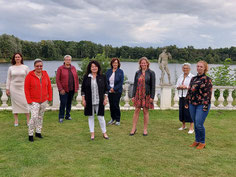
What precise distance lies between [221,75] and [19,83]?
8115 mm

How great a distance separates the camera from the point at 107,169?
9.96 ft

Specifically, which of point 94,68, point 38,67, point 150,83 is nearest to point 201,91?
point 150,83

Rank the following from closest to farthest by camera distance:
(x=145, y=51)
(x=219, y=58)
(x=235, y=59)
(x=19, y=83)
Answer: (x=19, y=83) → (x=219, y=58) → (x=235, y=59) → (x=145, y=51)

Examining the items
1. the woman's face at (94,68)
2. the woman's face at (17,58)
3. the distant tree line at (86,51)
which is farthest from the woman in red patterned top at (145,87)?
the distant tree line at (86,51)

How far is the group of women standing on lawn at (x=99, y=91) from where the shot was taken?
3885 millimetres

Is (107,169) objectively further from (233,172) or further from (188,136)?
(188,136)

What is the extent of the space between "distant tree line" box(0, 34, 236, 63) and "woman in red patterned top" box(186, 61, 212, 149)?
3367cm

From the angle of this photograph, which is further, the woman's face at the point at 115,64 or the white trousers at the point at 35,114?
the woman's face at the point at 115,64

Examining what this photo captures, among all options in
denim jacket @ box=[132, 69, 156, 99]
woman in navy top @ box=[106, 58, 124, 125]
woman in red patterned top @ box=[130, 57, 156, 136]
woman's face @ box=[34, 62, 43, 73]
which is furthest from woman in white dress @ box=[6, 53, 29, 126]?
denim jacket @ box=[132, 69, 156, 99]

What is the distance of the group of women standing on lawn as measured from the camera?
3885 mm

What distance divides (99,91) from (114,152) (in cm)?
115

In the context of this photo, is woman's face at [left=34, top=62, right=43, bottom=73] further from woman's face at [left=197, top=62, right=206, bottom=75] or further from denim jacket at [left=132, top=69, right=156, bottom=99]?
woman's face at [left=197, top=62, right=206, bottom=75]

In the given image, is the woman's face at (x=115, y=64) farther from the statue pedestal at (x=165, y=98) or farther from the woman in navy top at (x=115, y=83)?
the statue pedestal at (x=165, y=98)

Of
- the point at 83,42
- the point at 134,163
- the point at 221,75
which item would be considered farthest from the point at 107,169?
the point at 83,42
